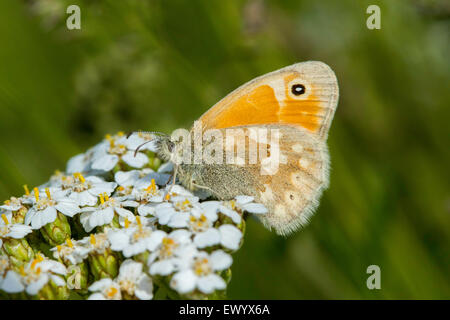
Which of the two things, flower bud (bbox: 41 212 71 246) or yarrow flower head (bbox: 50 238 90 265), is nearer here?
yarrow flower head (bbox: 50 238 90 265)

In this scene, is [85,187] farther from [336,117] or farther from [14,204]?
[336,117]

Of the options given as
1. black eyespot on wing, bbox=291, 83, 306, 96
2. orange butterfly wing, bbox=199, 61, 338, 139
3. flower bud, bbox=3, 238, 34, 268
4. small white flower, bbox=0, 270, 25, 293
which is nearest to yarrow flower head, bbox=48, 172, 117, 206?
flower bud, bbox=3, 238, 34, 268

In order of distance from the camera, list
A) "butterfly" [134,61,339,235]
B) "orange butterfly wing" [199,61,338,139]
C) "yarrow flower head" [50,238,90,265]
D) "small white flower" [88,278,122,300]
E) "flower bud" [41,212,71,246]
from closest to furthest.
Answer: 1. "small white flower" [88,278,122,300]
2. "yarrow flower head" [50,238,90,265]
3. "flower bud" [41,212,71,246]
4. "butterfly" [134,61,339,235]
5. "orange butterfly wing" [199,61,338,139]

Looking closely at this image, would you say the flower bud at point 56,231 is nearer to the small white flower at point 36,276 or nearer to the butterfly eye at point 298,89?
the small white flower at point 36,276

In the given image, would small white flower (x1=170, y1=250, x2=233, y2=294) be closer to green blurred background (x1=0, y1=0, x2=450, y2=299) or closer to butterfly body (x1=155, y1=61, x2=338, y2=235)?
butterfly body (x1=155, y1=61, x2=338, y2=235)

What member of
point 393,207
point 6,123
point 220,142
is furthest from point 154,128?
point 393,207
